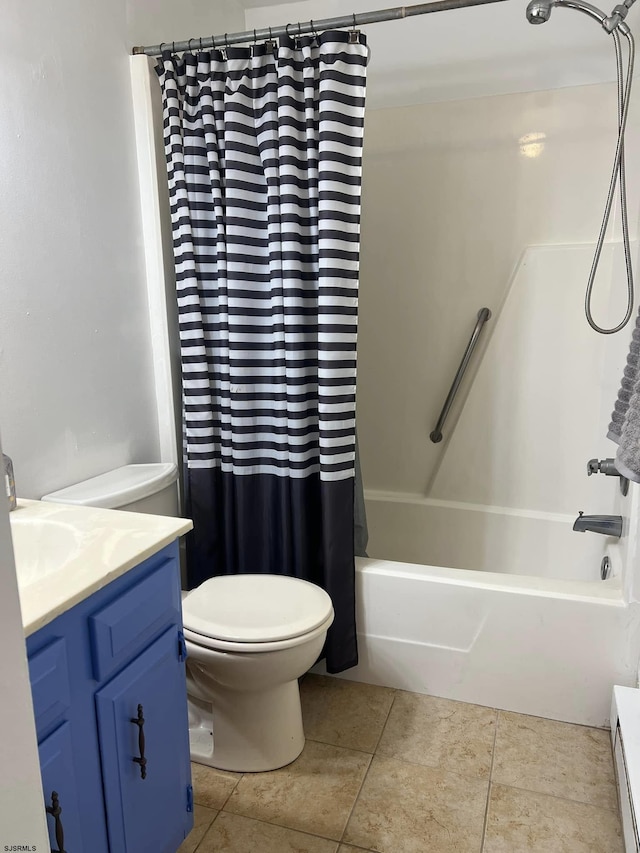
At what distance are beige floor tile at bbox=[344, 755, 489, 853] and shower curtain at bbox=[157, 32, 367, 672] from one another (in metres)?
0.39

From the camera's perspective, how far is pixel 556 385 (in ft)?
8.13

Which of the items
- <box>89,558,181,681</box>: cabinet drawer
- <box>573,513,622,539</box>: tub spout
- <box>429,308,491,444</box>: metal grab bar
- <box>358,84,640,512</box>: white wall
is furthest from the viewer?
<box>429,308,491,444</box>: metal grab bar

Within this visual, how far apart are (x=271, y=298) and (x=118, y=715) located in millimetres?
1195

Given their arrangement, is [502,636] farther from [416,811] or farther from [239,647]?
[239,647]

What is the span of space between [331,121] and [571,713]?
6.06ft

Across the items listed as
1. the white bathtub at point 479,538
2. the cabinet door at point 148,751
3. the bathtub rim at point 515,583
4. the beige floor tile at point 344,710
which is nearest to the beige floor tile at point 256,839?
the cabinet door at point 148,751

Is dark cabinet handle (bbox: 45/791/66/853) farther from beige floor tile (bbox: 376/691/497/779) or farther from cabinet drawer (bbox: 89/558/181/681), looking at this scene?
beige floor tile (bbox: 376/691/497/779)

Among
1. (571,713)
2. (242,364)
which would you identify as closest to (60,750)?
(242,364)

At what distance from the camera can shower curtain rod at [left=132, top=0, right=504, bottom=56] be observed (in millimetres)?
1602

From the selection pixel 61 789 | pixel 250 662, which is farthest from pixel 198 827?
pixel 61 789

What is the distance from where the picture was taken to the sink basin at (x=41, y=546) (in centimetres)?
109

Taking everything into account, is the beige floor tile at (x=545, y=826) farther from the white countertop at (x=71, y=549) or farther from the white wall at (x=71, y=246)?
the white wall at (x=71, y=246)

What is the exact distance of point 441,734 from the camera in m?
1.81

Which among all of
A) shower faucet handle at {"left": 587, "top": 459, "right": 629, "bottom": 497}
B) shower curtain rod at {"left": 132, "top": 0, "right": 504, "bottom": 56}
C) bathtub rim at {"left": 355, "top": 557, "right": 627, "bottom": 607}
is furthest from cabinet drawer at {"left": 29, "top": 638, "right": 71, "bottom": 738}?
shower curtain rod at {"left": 132, "top": 0, "right": 504, "bottom": 56}
